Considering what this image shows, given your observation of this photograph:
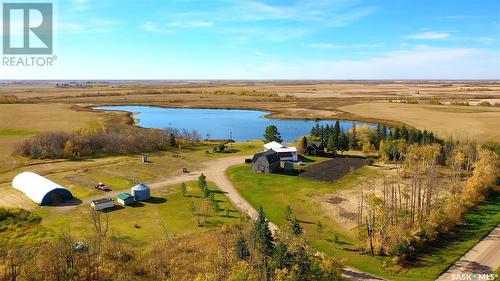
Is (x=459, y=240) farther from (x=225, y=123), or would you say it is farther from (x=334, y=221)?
(x=225, y=123)

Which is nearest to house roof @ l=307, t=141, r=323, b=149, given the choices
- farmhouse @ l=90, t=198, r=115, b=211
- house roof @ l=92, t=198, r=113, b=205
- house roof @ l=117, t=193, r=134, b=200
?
house roof @ l=117, t=193, r=134, b=200

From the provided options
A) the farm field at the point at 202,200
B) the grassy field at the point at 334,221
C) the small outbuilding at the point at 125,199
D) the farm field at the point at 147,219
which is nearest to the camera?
the grassy field at the point at 334,221

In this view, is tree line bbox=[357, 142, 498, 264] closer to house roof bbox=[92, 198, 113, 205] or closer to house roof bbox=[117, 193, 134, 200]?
house roof bbox=[117, 193, 134, 200]

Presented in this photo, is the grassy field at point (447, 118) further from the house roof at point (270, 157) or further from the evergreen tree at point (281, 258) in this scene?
the evergreen tree at point (281, 258)

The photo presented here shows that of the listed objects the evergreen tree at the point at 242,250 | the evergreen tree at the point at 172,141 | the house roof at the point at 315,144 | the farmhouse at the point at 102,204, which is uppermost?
the house roof at the point at 315,144

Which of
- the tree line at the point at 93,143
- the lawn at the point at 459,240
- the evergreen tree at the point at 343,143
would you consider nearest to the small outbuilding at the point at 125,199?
the tree line at the point at 93,143

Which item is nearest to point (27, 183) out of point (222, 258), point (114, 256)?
point (114, 256)

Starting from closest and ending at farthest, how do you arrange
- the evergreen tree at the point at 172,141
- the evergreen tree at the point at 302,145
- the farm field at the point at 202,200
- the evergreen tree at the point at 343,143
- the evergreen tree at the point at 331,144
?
the farm field at the point at 202,200 → the evergreen tree at the point at 331,144 → the evergreen tree at the point at 343,143 → the evergreen tree at the point at 302,145 → the evergreen tree at the point at 172,141

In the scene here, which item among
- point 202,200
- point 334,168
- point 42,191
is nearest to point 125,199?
point 202,200
